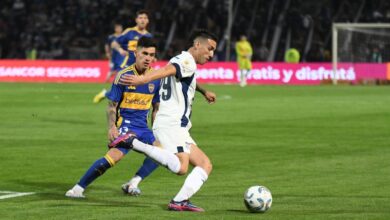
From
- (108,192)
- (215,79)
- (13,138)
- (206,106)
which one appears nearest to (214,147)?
(13,138)

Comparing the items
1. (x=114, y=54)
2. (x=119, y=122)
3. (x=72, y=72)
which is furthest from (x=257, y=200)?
(x=72, y=72)

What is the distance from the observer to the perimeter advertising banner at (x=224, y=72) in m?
48.6

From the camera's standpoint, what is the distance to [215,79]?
48625 millimetres

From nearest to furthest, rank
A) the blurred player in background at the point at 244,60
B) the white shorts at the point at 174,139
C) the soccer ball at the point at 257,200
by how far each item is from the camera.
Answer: the soccer ball at the point at 257,200, the white shorts at the point at 174,139, the blurred player in background at the point at 244,60

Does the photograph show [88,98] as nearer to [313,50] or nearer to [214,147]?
[214,147]

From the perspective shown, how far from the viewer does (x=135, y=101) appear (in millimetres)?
11625

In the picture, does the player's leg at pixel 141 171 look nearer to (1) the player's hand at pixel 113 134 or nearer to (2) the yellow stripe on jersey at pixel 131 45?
(1) the player's hand at pixel 113 134

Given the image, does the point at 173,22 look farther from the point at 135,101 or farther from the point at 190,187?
the point at 190,187

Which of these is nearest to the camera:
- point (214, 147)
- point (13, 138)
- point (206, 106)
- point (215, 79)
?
point (214, 147)

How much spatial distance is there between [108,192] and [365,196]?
3.11 meters

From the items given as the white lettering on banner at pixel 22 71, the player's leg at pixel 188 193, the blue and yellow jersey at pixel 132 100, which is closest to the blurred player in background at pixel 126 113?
the blue and yellow jersey at pixel 132 100

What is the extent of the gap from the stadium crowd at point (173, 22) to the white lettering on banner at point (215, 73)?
3.06 meters

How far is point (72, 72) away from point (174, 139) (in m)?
40.5

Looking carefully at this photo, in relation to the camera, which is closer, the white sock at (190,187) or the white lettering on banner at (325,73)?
the white sock at (190,187)
